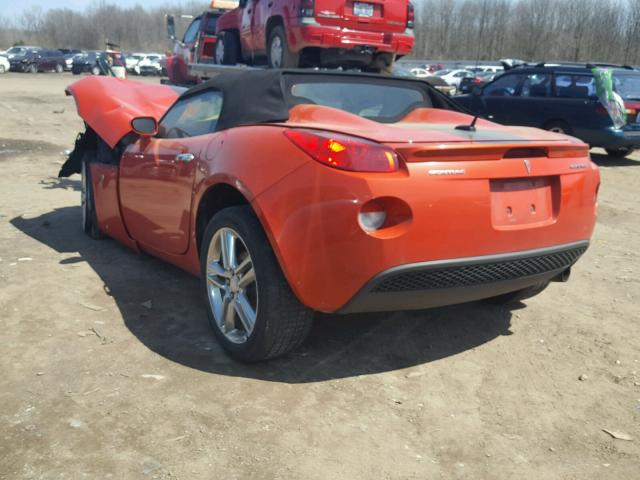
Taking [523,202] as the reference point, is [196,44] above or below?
above

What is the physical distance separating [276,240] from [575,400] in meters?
1.61

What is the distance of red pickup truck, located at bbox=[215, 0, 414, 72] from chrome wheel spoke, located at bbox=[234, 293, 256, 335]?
5632 millimetres

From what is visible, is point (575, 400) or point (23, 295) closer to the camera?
point (575, 400)

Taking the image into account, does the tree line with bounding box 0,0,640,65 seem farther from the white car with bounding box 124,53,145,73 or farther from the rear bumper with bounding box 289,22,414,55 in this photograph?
the rear bumper with bounding box 289,22,414,55

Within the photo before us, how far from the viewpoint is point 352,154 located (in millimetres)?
2682

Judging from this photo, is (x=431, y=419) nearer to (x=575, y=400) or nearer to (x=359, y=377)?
(x=359, y=377)

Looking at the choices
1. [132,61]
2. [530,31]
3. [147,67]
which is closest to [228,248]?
[147,67]

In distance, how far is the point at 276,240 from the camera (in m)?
2.86

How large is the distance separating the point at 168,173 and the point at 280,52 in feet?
17.6

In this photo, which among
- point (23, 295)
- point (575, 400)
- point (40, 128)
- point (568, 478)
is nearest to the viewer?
point (568, 478)

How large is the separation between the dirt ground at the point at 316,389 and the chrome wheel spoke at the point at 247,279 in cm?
41

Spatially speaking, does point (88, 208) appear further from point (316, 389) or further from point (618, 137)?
point (618, 137)

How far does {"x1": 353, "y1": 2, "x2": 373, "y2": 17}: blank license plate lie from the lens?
27.5ft

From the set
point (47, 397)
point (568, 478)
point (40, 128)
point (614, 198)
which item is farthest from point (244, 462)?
point (40, 128)
